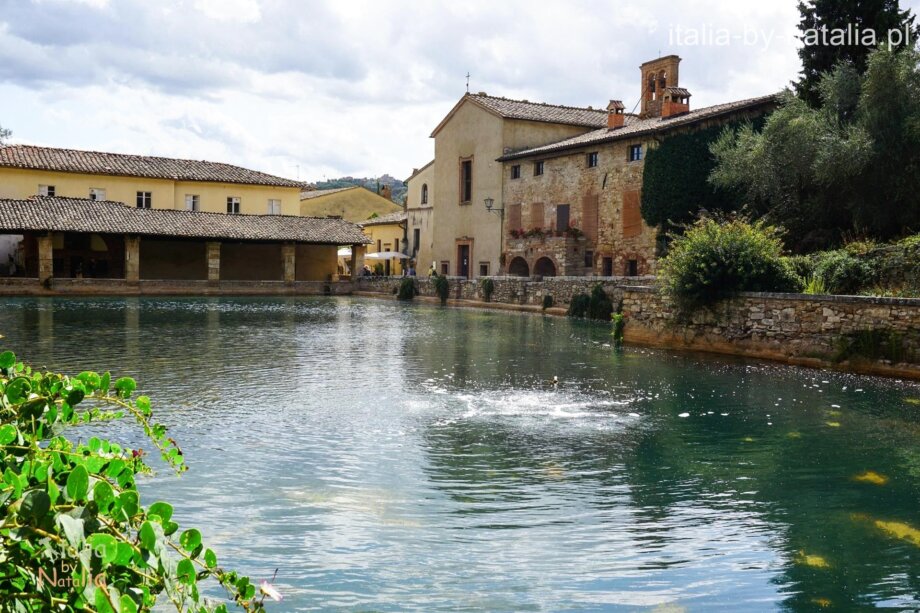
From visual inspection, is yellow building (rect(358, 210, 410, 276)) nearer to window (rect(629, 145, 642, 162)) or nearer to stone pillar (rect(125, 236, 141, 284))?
stone pillar (rect(125, 236, 141, 284))

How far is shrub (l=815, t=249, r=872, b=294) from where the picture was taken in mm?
16828

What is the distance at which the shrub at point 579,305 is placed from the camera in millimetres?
28688

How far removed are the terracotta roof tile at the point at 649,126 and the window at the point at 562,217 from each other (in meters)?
2.69

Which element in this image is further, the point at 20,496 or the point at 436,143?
the point at 436,143

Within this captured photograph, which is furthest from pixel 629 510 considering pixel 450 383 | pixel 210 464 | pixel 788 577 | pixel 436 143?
pixel 436 143

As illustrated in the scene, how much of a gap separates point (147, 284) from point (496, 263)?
17427 millimetres

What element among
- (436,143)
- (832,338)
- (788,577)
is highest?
(436,143)

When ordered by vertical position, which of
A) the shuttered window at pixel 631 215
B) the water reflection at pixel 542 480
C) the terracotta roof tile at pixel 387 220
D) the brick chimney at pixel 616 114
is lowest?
the water reflection at pixel 542 480

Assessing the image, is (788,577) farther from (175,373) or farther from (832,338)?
(832,338)

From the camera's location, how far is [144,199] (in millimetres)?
48500

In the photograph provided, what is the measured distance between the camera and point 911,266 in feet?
53.5

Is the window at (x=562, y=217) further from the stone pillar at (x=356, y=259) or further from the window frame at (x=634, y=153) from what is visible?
the stone pillar at (x=356, y=259)

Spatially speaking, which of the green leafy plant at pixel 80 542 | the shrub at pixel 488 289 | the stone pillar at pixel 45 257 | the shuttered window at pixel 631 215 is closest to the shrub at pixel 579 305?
the shrub at pixel 488 289

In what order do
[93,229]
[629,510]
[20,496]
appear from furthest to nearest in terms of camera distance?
1. [93,229]
2. [629,510]
3. [20,496]
